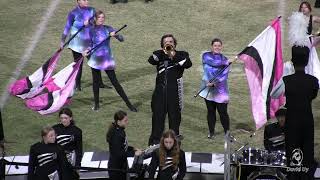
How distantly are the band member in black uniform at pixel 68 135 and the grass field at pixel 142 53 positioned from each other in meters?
1.69

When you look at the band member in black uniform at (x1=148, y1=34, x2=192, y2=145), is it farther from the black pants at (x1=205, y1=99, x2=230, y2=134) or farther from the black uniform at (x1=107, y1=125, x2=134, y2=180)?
the black uniform at (x1=107, y1=125, x2=134, y2=180)

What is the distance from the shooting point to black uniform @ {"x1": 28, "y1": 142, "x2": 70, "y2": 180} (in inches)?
375

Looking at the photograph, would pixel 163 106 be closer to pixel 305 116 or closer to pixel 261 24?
pixel 305 116

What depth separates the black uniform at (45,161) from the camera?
31.3ft

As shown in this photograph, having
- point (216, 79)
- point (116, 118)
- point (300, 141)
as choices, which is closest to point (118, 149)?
point (116, 118)

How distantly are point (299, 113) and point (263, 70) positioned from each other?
2.60 metres


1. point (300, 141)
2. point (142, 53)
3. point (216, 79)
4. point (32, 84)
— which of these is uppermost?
point (142, 53)

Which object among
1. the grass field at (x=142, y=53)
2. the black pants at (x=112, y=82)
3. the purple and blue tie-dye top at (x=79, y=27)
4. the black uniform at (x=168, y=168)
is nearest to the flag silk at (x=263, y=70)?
the grass field at (x=142, y=53)

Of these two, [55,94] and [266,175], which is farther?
[55,94]

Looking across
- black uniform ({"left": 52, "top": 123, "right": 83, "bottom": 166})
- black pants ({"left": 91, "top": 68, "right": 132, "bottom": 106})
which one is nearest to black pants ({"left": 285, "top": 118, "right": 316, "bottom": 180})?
black uniform ({"left": 52, "top": 123, "right": 83, "bottom": 166})

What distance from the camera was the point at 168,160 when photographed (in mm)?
9719

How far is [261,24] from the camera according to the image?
17141mm

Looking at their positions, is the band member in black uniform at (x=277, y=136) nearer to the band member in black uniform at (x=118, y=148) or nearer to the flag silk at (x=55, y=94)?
the band member in black uniform at (x=118, y=148)

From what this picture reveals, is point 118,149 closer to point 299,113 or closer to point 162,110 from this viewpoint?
point 162,110
